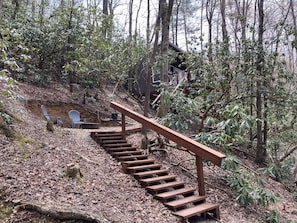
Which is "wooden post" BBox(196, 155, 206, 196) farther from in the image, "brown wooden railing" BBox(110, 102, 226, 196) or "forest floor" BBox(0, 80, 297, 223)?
"forest floor" BBox(0, 80, 297, 223)

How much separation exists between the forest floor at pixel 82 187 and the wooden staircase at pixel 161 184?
0.13 metres

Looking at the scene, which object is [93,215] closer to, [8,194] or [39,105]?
[8,194]

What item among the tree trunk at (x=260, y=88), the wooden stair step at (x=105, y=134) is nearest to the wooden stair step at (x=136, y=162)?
the wooden stair step at (x=105, y=134)

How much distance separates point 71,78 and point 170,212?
9644 mm

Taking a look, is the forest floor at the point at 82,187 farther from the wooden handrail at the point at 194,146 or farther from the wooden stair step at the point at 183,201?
the wooden handrail at the point at 194,146

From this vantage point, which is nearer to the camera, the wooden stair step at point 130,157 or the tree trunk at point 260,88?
the wooden stair step at point 130,157

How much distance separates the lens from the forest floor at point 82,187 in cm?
306

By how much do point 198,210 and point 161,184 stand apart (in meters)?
0.95

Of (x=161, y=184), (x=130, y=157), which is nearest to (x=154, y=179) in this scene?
(x=161, y=184)

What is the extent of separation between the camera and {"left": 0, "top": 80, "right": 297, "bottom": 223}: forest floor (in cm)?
306

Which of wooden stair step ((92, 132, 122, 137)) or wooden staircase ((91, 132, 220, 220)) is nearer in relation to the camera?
wooden staircase ((91, 132, 220, 220))

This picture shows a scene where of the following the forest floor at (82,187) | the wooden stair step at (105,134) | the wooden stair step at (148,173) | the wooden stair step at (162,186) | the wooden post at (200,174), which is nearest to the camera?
the forest floor at (82,187)

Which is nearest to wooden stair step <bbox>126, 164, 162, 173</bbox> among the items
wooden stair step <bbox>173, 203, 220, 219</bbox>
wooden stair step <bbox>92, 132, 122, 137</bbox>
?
wooden stair step <bbox>173, 203, 220, 219</bbox>

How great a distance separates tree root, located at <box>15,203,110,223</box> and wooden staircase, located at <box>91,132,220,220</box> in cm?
152
